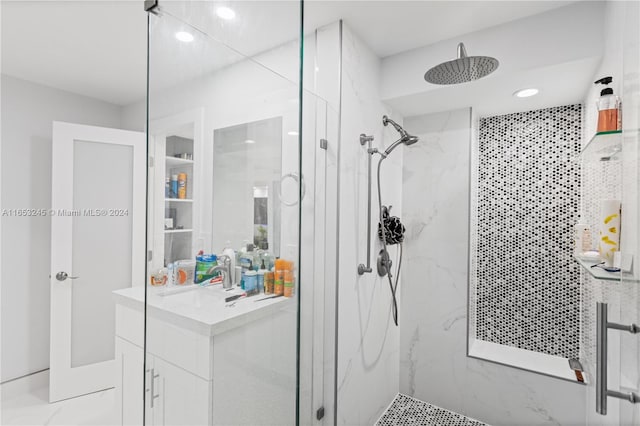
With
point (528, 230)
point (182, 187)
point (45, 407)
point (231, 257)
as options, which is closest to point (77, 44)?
point (182, 187)

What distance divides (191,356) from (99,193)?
2.31m

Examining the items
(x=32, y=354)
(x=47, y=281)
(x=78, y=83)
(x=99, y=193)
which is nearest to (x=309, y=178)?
(x=99, y=193)

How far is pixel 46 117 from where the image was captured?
2500 mm

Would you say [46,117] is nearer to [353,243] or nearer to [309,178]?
[309,178]

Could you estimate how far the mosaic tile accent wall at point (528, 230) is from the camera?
1.90 meters

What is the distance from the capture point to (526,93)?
1.77 m

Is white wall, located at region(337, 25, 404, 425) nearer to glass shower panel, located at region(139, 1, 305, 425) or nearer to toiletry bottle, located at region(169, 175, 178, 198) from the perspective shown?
glass shower panel, located at region(139, 1, 305, 425)

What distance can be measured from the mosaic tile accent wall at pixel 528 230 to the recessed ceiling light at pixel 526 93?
0.30 meters

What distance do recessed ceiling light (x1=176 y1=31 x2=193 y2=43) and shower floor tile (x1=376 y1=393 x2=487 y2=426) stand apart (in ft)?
7.02

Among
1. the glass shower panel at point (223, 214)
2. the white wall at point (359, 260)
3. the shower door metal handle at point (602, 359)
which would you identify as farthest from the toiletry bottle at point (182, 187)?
the shower door metal handle at point (602, 359)

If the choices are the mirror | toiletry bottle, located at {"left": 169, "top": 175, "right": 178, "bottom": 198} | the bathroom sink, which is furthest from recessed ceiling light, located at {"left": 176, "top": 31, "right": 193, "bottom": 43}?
the bathroom sink

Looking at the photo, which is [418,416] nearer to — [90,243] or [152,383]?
[152,383]

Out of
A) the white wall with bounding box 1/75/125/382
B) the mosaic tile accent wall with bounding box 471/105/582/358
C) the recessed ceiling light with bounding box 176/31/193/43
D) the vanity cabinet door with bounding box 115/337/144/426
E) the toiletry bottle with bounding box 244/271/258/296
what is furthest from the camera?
the white wall with bounding box 1/75/125/382

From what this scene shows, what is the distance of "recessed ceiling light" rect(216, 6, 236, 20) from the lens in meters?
0.74
